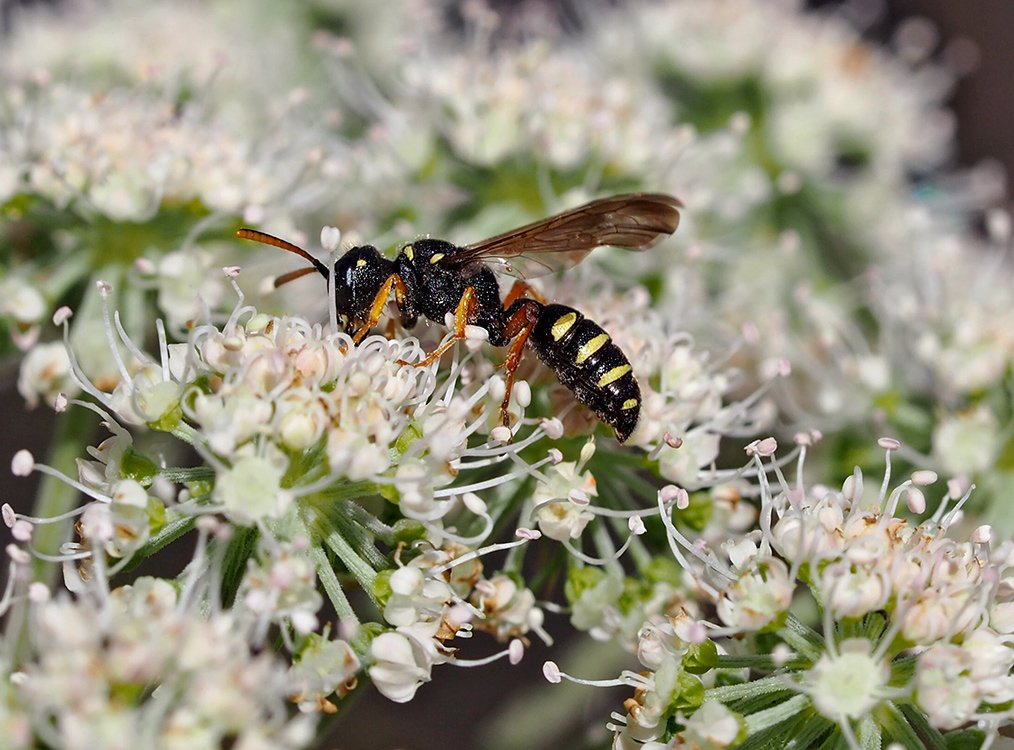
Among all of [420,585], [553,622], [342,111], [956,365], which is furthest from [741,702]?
[342,111]

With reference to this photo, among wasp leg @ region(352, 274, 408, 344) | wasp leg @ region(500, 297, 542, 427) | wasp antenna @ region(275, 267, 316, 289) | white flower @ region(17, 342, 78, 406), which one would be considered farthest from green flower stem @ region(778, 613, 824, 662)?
white flower @ region(17, 342, 78, 406)

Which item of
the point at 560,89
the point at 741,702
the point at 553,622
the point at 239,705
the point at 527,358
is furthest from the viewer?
the point at 553,622

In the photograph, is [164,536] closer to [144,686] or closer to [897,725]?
[144,686]

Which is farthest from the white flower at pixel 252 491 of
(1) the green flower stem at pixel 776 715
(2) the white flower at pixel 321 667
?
(1) the green flower stem at pixel 776 715

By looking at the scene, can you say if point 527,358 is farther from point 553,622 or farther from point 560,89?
point 553,622

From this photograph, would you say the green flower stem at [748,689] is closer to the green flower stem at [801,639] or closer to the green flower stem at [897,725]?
the green flower stem at [801,639]
